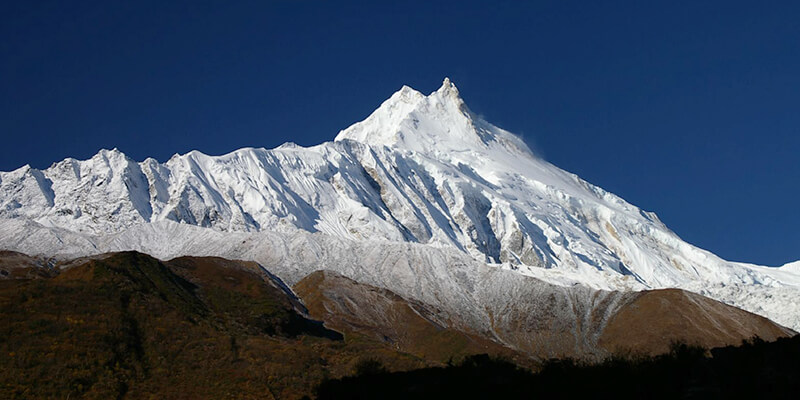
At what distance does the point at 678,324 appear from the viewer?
456ft

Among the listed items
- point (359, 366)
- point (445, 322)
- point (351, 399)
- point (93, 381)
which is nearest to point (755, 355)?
point (351, 399)

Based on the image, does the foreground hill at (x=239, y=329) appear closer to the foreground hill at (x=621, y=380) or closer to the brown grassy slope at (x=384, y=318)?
the brown grassy slope at (x=384, y=318)

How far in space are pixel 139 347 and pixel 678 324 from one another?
306ft

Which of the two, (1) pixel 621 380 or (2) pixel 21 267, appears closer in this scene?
(1) pixel 621 380

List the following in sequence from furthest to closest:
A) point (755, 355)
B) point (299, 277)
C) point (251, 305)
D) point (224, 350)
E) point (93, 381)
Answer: point (299, 277) < point (251, 305) < point (224, 350) < point (93, 381) < point (755, 355)

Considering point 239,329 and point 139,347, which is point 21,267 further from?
point 139,347

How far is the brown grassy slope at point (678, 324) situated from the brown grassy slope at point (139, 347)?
55.4m

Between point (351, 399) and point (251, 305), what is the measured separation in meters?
54.0

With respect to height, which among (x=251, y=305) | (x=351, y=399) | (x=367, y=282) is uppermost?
(x=367, y=282)

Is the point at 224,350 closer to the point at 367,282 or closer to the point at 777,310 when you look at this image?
the point at 367,282

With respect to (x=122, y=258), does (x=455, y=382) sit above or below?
below

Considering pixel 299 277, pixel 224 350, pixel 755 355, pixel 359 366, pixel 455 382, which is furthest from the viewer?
pixel 299 277

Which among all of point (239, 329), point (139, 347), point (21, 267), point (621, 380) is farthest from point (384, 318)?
point (621, 380)

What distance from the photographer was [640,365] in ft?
187
